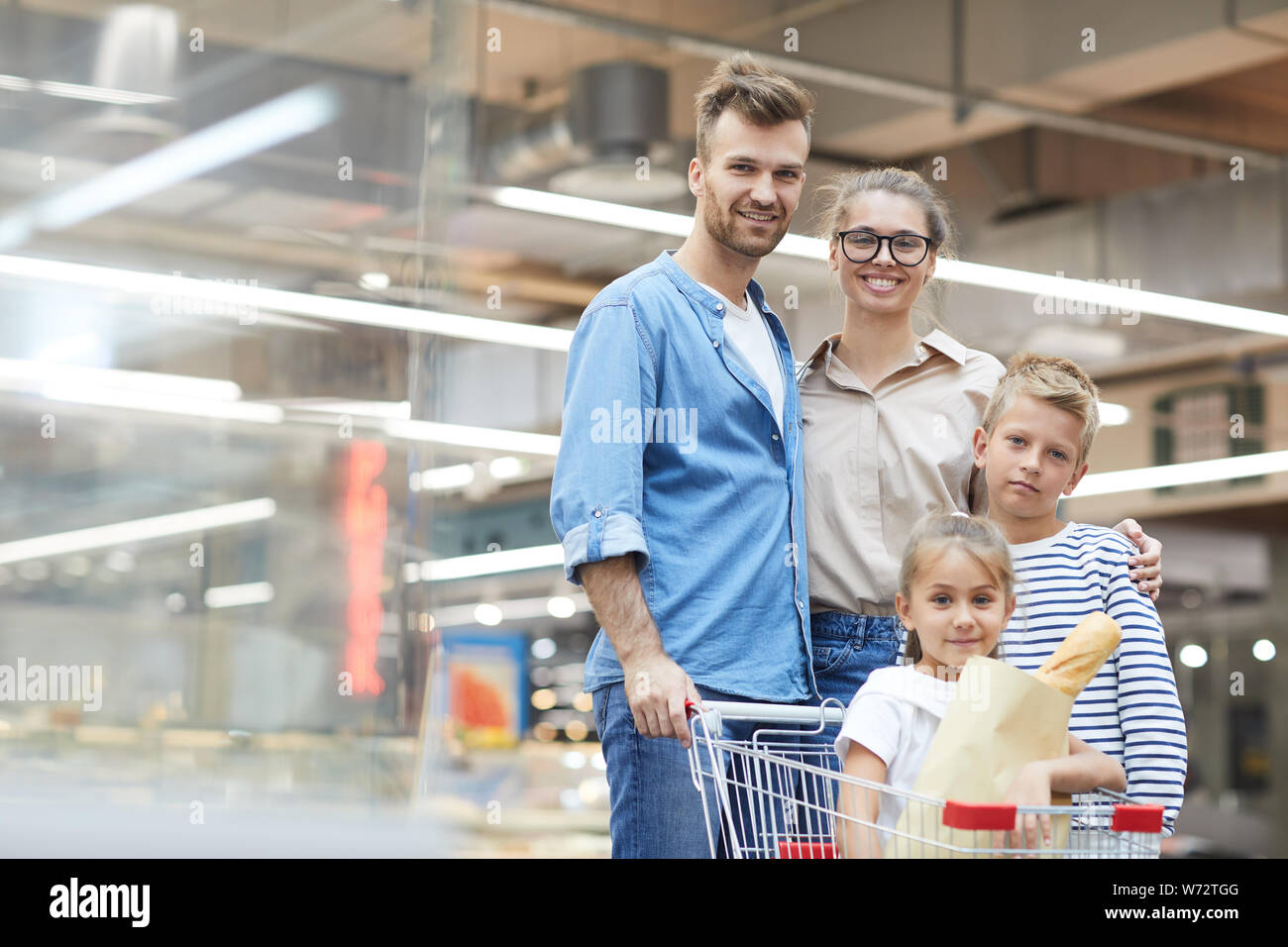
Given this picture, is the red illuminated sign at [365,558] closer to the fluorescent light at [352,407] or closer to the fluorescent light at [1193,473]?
the fluorescent light at [352,407]

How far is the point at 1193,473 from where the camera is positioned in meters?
10.1

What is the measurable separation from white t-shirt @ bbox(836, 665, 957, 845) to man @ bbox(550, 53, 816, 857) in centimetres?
25

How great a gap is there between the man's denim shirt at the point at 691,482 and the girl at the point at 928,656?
0.25 m

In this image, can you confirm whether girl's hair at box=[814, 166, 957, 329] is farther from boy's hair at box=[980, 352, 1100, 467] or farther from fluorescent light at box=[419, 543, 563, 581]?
fluorescent light at box=[419, 543, 563, 581]

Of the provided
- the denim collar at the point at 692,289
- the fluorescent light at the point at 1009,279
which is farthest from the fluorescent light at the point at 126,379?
the denim collar at the point at 692,289

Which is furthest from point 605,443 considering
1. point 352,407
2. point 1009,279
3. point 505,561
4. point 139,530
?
point 505,561

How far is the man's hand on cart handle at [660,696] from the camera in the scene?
1848mm

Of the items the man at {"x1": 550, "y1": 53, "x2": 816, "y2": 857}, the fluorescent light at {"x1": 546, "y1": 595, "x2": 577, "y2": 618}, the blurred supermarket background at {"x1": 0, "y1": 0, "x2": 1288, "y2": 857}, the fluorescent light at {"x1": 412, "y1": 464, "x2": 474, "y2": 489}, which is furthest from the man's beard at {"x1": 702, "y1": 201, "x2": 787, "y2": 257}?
the fluorescent light at {"x1": 546, "y1": 595, "x2": 577, "y2": 618}

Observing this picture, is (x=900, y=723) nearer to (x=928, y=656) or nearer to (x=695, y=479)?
(x=928, y=656)

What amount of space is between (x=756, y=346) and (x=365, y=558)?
16.4 feet
